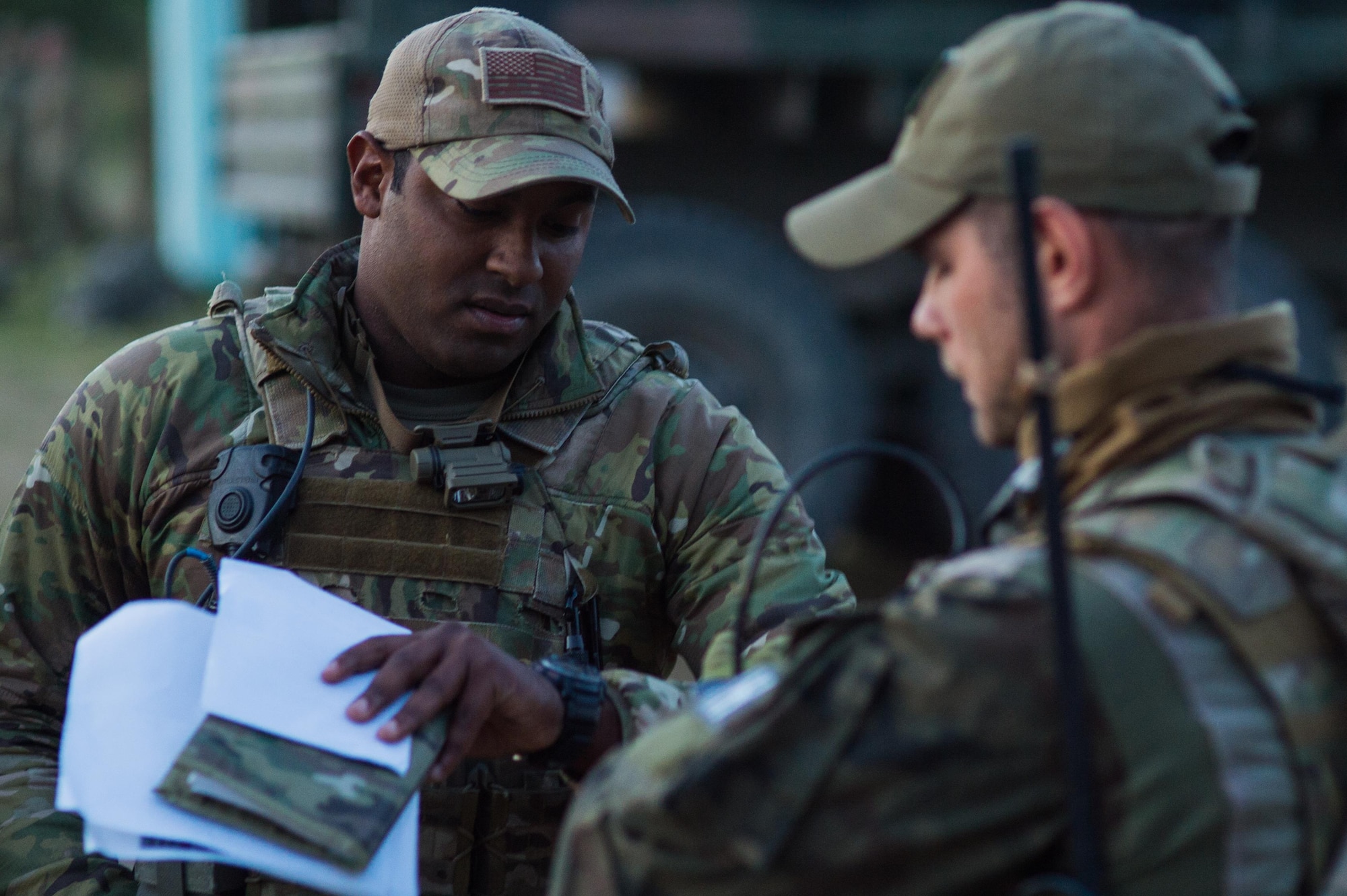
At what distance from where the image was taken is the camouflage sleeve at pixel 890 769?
1293mm

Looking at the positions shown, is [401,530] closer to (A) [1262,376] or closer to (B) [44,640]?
(B) [44,640]

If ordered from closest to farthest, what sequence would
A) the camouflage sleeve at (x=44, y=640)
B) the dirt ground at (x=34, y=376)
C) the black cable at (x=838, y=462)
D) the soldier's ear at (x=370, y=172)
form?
the black cable at (x=838, y=462) < the camouflage sleeve at (x=44, y=640) < the soldier's ear at (x=370, y=172) < the dirt ground at (x=34, y=376)

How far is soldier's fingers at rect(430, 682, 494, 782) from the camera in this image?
1.81m

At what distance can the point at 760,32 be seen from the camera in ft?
19.9

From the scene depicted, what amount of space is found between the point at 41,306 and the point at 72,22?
950 cm

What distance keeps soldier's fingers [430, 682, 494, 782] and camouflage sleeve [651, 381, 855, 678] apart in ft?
1.57

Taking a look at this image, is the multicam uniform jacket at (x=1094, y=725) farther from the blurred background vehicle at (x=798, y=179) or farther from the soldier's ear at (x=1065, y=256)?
the blurred background vehicle at (x=798, y=179)

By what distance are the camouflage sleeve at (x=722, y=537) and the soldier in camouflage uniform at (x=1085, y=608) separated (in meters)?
0.69

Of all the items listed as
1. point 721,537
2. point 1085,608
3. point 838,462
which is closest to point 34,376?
point 721,537

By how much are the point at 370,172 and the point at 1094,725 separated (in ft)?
5.29

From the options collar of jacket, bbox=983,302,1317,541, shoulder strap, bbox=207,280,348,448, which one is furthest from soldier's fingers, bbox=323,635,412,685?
collar of jacket, bbox=983,302,1317,541

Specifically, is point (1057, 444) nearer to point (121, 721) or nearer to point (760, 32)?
point (121, 721)

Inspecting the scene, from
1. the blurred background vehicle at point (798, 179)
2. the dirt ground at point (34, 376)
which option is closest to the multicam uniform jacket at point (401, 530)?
the blurred background vehicle at point (798, 179)

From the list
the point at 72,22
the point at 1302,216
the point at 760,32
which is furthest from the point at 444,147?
the point at 72,22
